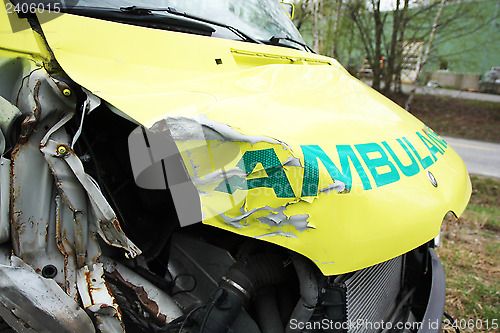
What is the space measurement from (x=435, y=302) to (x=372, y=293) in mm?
411

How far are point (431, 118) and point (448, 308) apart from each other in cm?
1196

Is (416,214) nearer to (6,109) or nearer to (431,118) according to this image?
(6,109)

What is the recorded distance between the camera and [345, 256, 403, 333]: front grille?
5.57 ft

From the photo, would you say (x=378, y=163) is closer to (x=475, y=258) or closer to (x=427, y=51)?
(x=475, y=258)

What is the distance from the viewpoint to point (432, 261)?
2.31 meters

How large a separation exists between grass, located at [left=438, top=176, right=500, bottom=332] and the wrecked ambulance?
1110 mm

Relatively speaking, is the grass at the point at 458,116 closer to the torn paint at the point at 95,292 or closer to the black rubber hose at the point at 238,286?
the black rubber hose at the point at 238,286

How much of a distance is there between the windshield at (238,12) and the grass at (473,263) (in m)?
2.32

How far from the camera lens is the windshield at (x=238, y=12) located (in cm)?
186

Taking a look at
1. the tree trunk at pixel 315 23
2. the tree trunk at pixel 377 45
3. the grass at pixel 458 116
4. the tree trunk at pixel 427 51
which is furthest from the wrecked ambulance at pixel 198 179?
the tree trunk at pixel 315 23

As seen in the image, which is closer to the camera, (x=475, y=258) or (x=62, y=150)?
(x=62, y=150)

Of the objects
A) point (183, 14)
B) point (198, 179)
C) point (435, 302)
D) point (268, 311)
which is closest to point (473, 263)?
point (435, 302)

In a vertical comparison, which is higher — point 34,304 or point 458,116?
point 34,304

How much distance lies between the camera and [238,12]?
2.34m
